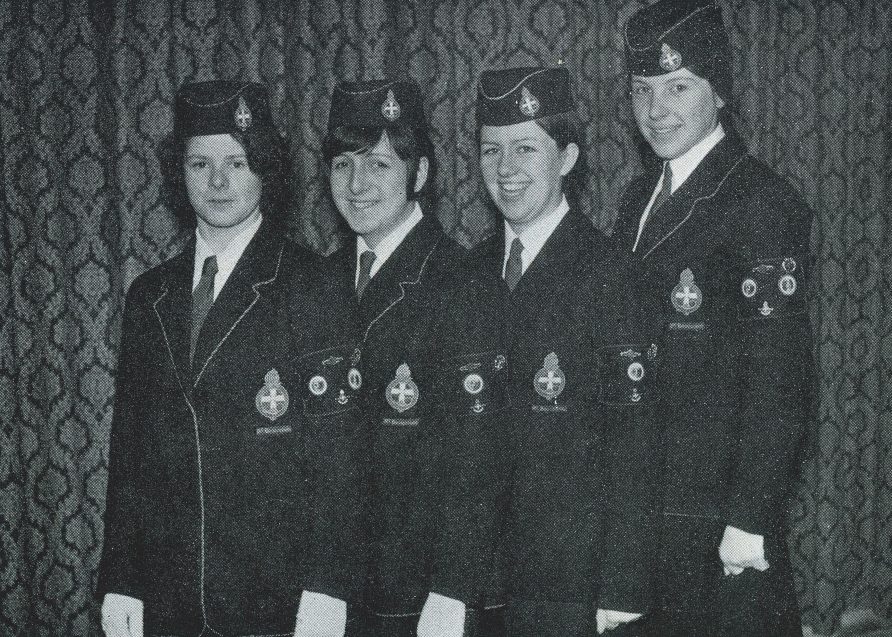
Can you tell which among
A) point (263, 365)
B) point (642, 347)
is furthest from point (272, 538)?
point (642, 347)

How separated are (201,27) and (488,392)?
5.40ft

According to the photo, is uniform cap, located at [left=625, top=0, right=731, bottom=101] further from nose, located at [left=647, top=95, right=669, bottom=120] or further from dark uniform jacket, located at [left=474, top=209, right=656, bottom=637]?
dark uniform jacket, located at [left=474, top=209, right=656, bottom=637]

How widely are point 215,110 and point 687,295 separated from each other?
1138 millimetres

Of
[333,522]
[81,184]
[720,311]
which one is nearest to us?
[333,522]

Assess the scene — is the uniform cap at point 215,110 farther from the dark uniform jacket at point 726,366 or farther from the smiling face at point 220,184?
the dark uniform jacket at point 726,366

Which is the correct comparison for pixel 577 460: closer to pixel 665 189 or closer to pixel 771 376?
pixel 771 376

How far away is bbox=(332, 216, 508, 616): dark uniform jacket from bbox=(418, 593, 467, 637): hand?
0.06 ft

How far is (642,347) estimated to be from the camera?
182cm

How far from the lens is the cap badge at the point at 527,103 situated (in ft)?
6.56

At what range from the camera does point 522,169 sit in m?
1.98

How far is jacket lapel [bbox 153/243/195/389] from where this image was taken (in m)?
1.88

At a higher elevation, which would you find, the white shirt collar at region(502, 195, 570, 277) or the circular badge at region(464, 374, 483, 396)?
the white shirt collar at region(502, 195, 570, 277)

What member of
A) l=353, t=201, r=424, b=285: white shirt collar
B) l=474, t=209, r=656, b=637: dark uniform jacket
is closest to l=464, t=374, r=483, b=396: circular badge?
l=474, t=209, r=656, b=637: dark uniform jacket

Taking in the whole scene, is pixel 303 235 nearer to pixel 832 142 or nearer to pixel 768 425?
pixel 768 425
